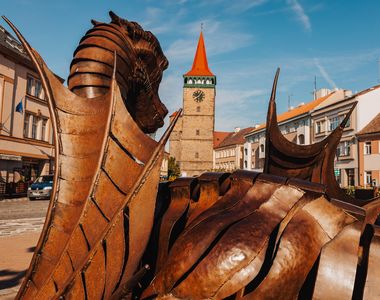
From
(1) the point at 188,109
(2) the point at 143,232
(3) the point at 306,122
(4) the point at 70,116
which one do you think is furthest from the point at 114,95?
(1) the point at 188,109

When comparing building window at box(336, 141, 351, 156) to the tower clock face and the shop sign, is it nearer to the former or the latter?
the shop sign

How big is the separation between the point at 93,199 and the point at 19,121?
21.9 m

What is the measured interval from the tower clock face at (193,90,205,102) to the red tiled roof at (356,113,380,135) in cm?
3337

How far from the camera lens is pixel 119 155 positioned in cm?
179

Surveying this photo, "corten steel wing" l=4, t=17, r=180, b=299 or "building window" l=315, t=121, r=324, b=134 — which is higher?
"building window" l=315, t=121, r=324, b=134

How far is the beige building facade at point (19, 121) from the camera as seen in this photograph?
1972cm

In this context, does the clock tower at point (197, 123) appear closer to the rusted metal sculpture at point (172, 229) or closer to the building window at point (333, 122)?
the building window at point (333, 122)

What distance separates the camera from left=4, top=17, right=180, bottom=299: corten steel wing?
1.49m

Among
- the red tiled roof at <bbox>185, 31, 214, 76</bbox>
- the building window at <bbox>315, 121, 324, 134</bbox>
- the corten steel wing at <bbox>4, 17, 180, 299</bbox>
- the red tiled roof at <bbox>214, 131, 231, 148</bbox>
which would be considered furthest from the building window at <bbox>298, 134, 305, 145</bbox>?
the red tiled roof at <bbox>214, 131, 231, 148</bbox>

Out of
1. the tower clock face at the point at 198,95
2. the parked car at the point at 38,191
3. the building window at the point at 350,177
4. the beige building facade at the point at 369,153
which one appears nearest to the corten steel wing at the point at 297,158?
the parked car at the point at 38,191

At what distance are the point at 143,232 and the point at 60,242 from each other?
427mm

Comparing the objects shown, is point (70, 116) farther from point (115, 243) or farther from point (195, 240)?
point (195, 240)

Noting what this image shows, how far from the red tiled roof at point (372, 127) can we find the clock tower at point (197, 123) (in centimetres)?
3154

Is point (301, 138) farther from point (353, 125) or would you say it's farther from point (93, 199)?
point (93, 199)
